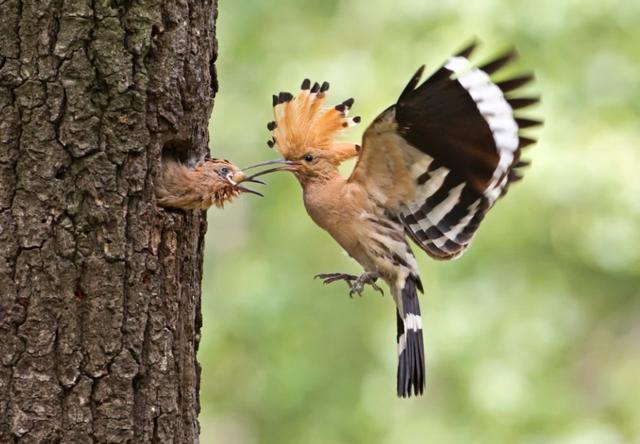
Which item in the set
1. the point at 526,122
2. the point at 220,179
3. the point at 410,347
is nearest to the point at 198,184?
the point at 220,179

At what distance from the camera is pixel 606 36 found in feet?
24.0

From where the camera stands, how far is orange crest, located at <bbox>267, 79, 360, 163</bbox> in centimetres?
421

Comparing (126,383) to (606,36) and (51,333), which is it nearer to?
(51,333)

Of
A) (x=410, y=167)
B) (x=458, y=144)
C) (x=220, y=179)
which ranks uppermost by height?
(x=410, y=167)

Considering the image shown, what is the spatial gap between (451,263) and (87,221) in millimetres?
4411

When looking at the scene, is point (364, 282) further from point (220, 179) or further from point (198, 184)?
point (198, 184)

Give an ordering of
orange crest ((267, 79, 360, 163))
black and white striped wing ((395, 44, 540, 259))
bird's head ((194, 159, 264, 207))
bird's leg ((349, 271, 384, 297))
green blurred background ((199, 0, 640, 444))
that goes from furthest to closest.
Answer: green blurred background ((199, 0, 640, 444)) → bird's leg ((349, 271, 384, 297)) → orange crest ((267, 79, 360, 163)) → black and white striped wing ((395, 44, 540, 259)) → bird's head ((194, 159, 264, 207))

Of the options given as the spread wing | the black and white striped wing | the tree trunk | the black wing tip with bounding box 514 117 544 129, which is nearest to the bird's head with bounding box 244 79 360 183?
the spread wing

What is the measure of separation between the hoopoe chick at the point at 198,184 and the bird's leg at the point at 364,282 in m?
0.94

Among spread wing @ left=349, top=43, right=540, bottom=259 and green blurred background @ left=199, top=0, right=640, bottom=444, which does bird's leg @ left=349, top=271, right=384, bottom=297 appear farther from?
green blurred background @ left=199, top=0, right=640, bottom=444

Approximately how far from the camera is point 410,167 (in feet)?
14.1

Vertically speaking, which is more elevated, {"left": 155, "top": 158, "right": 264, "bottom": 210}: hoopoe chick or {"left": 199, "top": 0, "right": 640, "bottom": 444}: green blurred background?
{"left": 199, "top": 0, "right": 640, "bottom": 444}: green blurred background

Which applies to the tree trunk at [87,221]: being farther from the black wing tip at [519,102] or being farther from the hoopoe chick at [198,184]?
the black wing tip at [519,102]

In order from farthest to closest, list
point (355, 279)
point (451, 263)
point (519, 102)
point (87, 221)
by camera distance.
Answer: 1. point (451, 263)
2. point (355, 279)
3. point (519, 102)
4. point (87, 221)
